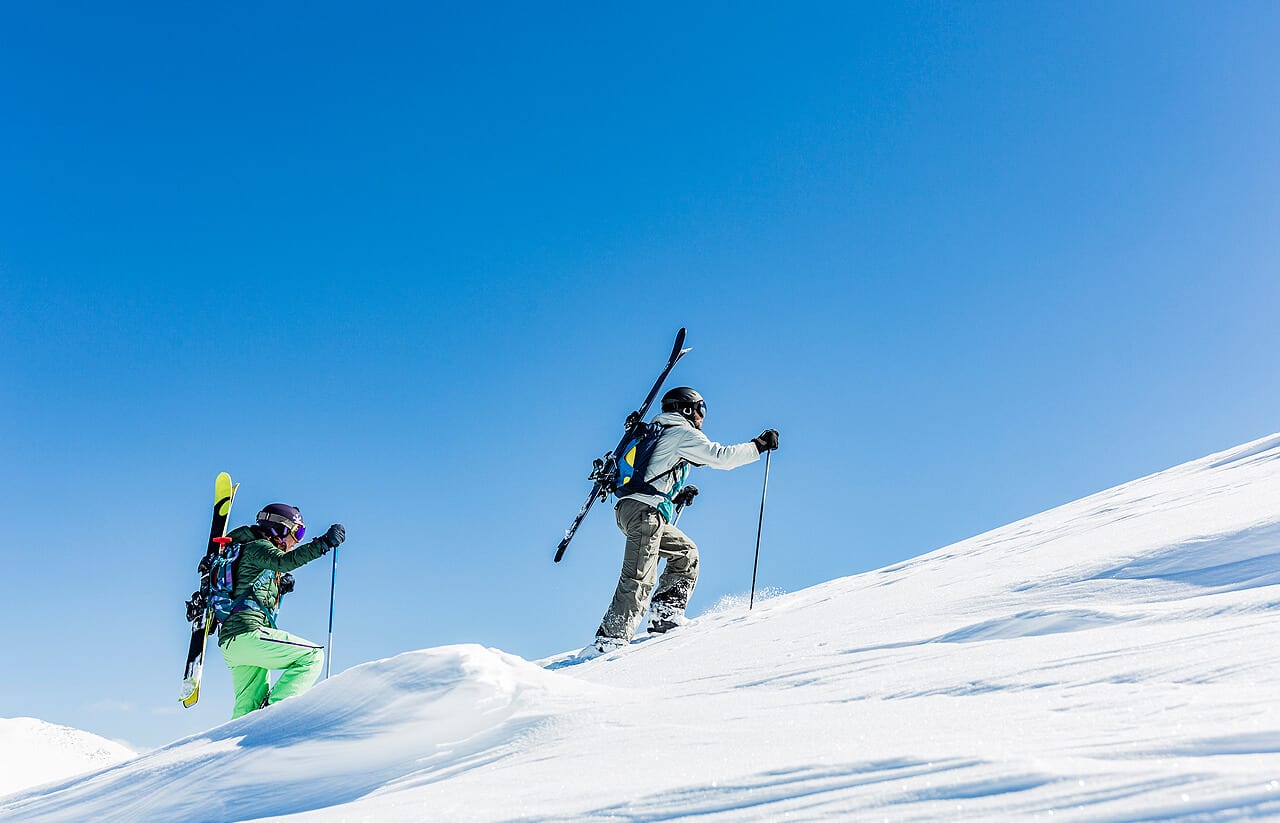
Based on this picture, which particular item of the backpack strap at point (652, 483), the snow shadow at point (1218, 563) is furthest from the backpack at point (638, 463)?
the snow shadow at point (1218, 563)

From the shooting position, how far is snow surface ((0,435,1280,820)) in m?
1.89

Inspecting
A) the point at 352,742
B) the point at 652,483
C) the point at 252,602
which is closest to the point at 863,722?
the point at 352,742

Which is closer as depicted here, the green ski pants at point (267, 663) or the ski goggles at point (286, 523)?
the green ski pants at point (267, 663)

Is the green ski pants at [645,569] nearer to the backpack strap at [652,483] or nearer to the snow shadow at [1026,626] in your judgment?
the backpack strap at [652,483]

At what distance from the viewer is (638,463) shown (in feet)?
26.2

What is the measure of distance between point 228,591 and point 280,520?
2.11 feet

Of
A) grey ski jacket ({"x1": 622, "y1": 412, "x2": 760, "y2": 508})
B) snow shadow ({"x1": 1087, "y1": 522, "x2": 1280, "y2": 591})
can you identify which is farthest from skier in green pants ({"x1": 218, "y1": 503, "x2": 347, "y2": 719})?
snow shadow ({"x1": 1087, "y1": 522, "x2": 1280, "y2": 591})

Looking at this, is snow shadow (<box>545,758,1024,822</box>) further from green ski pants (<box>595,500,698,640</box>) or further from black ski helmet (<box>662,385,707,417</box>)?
black ski helmet (<box>662,385,707,417</box>)

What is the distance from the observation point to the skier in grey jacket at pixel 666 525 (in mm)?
7539

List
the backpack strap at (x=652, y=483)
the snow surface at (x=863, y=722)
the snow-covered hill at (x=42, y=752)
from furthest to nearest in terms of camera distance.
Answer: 1. the snow-covered hill at (x=42, y=752)
2. the backpack strap at (x=652, y=483)
3. the snow surface at (x=863, y=722)

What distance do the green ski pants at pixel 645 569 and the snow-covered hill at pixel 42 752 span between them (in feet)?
15.0

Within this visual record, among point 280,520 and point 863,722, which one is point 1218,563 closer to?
point 863,722

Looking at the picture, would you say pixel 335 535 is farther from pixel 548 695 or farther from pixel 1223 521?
pixel 1223 521

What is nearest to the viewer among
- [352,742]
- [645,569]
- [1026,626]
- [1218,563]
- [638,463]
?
[352,742]
